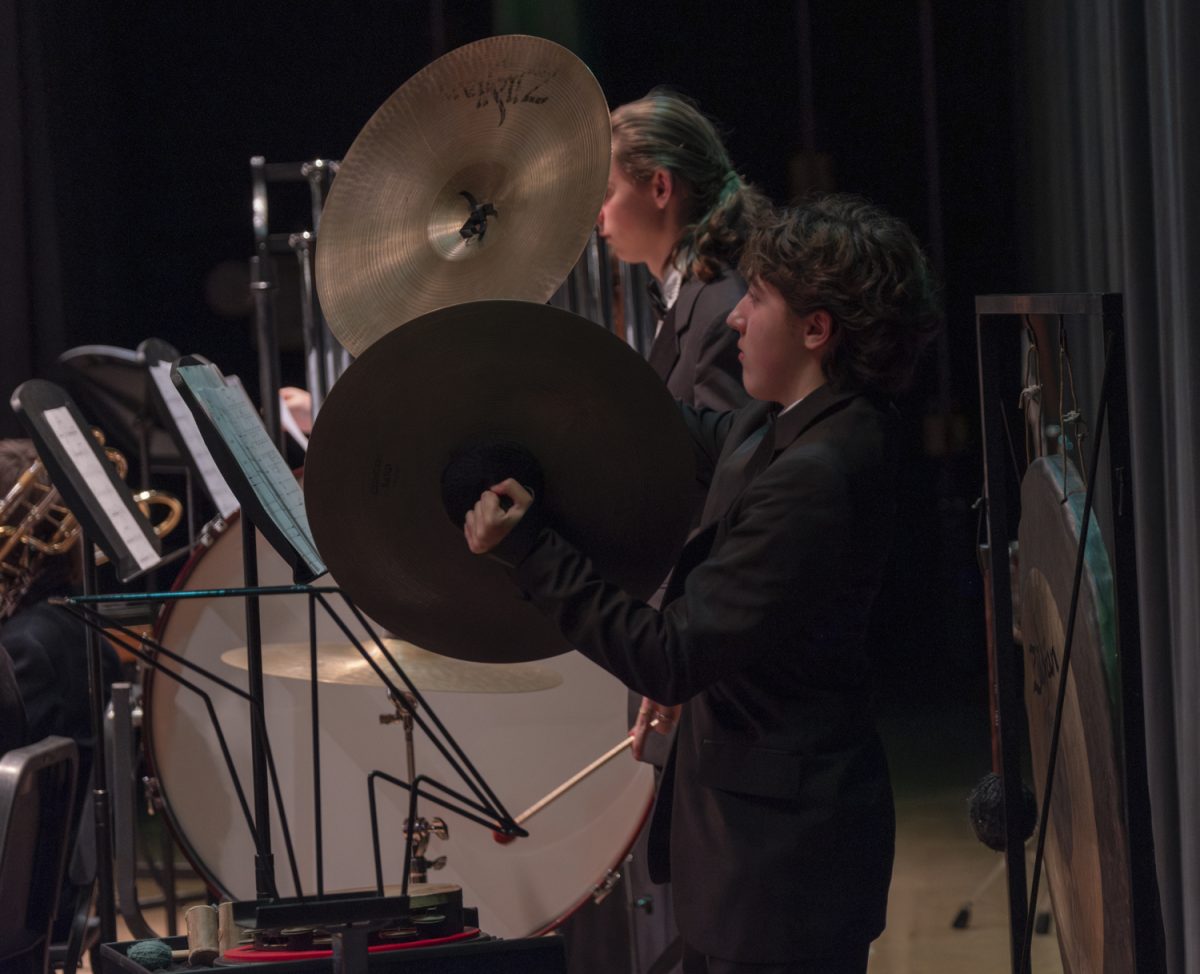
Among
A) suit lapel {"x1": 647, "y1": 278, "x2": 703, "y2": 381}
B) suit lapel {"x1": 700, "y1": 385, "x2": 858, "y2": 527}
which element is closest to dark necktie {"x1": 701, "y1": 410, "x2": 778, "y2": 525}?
suit lapel {"x1": 700, "y1": 385, "x2": 858, "y2": 527}

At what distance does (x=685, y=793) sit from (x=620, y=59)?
4580mm

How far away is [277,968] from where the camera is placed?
5.19 feet

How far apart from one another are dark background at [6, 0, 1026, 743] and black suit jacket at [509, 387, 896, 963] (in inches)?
173

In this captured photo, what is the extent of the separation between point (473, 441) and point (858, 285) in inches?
17.4

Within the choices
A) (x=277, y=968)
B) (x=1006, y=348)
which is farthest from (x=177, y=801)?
(x=1006, y=348)

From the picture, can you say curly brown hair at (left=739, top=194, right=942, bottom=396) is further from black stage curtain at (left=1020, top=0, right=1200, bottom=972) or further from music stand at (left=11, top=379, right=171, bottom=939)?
music stand at (left=11, top=379, right=171, bottom=939)

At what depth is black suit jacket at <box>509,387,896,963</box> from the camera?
1547mm

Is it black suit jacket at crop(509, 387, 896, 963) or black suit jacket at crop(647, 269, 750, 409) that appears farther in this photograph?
black suit jacket at crop(647, 269, 750, 409)

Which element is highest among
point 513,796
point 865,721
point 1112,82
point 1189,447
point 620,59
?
point 620,59

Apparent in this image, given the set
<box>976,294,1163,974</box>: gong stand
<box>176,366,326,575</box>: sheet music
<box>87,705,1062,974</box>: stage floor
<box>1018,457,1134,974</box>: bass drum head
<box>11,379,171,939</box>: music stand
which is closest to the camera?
<box>976,294,1163,974</box>: gong stand

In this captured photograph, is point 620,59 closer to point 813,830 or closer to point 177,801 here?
point 177,801

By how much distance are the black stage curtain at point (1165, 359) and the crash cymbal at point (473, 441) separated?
1.10 metres

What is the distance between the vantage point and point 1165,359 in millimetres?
2449

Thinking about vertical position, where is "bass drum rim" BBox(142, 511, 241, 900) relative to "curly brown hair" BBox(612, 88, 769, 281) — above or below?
below
